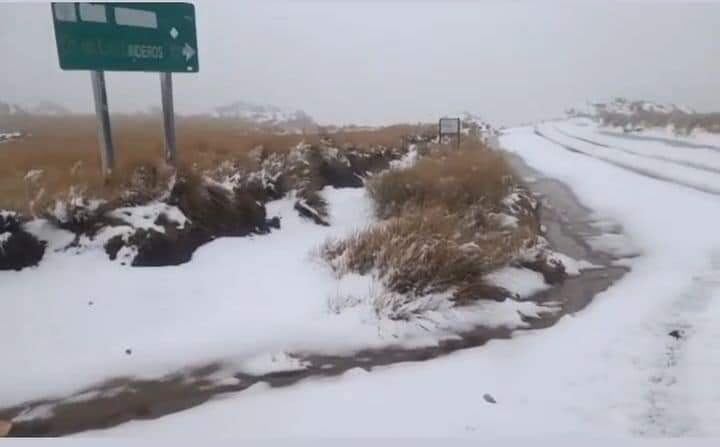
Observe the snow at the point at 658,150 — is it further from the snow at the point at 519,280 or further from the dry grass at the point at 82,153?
the dry grass at the point at 82,153

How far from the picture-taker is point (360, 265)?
3.59 m

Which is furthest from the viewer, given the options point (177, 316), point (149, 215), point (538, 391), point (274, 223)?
point (274, 223)

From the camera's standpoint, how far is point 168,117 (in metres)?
4.39

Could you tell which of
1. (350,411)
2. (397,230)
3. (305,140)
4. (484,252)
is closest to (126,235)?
(397,230)

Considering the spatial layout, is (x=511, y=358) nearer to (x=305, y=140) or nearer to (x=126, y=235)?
(x=126, y=235)

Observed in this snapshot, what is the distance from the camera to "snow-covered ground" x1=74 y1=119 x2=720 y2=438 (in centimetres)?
209

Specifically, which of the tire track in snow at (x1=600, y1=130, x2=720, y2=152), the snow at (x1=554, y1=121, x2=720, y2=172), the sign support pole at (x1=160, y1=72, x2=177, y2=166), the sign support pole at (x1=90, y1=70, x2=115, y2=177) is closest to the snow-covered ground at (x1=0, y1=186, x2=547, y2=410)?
the sign support pole at (x1=90, y1=70, x2=115, y2=177)

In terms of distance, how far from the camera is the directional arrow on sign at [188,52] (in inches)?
157

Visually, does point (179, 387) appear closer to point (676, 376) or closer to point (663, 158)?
point (676, 376)

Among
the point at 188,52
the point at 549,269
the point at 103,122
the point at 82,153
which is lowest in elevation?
the point at 549,269

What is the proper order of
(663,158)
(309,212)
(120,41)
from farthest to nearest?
1. (663,158)
2. (309,212)
3. (120,41)

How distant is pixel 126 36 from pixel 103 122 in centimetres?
68

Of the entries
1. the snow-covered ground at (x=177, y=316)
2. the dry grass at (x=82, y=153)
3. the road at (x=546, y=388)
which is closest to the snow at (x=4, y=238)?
the snow-covered ground at (x=177, y=316)

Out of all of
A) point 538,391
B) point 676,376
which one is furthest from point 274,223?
point 676,376
